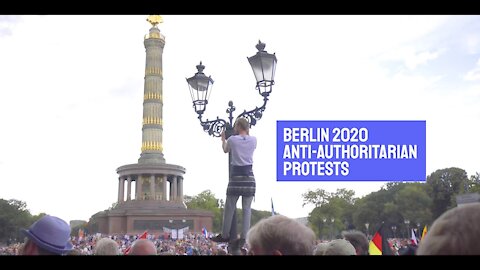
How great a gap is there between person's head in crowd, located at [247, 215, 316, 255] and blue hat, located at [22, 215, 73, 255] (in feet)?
5.23

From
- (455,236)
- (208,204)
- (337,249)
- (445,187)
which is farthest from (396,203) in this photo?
(455,236)

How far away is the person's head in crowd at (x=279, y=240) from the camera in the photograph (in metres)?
2.87

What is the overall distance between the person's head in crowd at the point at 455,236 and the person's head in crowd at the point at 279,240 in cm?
109

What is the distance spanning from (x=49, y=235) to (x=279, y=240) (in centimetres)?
177

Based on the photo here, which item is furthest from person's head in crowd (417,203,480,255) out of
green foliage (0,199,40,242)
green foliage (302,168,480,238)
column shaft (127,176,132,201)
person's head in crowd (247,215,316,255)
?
green foliage (0,199,40,242)

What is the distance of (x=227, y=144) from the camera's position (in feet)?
23.0

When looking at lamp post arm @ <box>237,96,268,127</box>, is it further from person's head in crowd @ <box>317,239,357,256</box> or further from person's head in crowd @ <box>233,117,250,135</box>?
person's head in crowd @ <box>317,239,357,256</box>

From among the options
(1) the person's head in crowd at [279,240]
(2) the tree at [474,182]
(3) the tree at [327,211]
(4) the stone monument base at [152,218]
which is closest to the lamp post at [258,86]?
(1) the person's head in crowd at [279,240]
